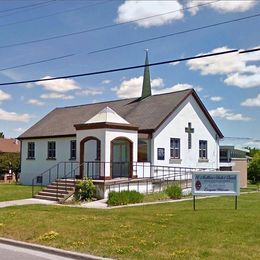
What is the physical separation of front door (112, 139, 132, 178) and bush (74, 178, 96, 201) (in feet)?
11.4

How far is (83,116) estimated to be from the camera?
1469 inches

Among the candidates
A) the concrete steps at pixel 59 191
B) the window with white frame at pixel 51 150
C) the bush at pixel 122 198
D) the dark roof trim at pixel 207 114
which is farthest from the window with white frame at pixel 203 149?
the bush at pixel 122 198

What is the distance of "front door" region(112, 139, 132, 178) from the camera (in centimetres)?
2845

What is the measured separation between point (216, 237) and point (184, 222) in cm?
233

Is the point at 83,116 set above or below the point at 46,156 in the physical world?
above

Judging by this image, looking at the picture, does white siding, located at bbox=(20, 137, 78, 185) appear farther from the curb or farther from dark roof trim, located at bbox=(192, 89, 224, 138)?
the curb

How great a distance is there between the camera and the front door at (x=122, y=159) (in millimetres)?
28453

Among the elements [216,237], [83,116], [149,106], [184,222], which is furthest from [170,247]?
[83,116]

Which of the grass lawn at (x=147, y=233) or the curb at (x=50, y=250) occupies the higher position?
the grass lawn at (x=147, y=233)

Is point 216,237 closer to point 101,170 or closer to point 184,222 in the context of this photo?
point 184,222

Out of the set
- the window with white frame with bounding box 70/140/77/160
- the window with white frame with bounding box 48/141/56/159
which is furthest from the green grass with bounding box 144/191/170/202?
the window with white frame with bounding box 48/141/56/159

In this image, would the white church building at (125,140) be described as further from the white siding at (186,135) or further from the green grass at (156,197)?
the green grass at (156,197)

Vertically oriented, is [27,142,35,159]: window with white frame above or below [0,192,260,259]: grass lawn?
above

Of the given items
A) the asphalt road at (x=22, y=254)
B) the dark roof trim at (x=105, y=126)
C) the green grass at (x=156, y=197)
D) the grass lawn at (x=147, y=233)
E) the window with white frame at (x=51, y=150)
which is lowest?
the asphalt road at (x=22, y=254)
